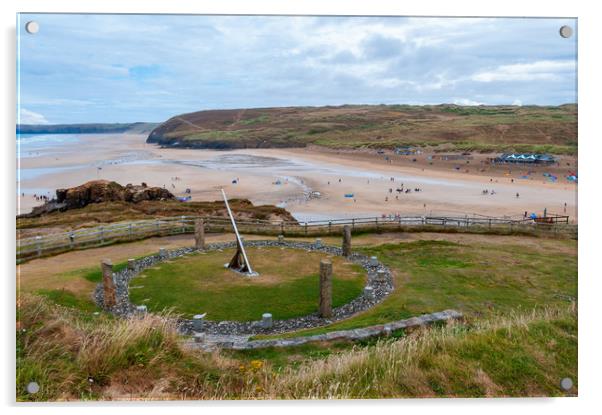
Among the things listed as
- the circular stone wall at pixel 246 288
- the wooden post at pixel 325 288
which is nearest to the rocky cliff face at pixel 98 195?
the circular stone wall at pixel 246 288

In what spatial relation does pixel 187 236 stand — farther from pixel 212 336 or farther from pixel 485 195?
pixel 485 195

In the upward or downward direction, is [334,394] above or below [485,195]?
below

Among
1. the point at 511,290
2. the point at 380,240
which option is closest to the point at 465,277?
the point at 511,290

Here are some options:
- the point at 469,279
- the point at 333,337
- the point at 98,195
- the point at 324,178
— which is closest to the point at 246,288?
the point at 333,337

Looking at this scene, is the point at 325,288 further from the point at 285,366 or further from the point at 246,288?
the point at 285,366

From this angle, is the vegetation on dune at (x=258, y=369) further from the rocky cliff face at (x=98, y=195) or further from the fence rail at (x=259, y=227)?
the rocky cliff face at (x=98, y=195)

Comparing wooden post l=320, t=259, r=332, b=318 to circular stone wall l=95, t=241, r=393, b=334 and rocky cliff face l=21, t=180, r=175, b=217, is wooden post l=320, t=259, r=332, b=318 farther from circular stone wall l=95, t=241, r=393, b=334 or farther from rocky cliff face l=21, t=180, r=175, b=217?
rocky cliff face l=21, t=180, r=175, b=217

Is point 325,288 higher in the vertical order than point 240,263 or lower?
lower
